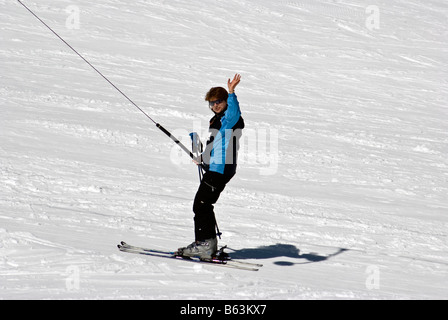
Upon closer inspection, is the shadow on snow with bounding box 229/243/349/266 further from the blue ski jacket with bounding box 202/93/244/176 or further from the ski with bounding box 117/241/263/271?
the blue ski jacket with bounding box 202/93/244/176

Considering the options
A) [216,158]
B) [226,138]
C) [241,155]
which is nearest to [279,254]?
[216,158]

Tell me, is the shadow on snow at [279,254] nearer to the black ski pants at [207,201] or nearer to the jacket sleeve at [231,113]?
the black ski pants at [207,201]

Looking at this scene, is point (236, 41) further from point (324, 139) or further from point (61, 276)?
point (61, 276)

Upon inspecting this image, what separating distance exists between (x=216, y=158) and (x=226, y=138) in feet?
0.73

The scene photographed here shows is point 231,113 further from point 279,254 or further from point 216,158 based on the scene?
point 279,254

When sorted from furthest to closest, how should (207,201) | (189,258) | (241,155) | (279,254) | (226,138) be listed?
(241,155), (279,254), (189,258), (207,201), (226,138)

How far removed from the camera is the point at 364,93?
1647 centimetres

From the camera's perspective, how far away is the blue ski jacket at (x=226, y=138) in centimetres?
566

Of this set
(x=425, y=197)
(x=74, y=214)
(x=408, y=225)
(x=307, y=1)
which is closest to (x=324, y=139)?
(x=425, y=197)

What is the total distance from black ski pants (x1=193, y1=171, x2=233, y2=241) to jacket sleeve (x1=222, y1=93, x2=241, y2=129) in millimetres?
489

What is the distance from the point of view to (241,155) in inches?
441

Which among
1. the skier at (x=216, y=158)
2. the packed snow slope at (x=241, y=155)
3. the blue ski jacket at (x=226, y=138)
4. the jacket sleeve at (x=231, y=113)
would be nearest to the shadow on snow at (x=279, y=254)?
the packed snow slope at (x=241, y=155)
